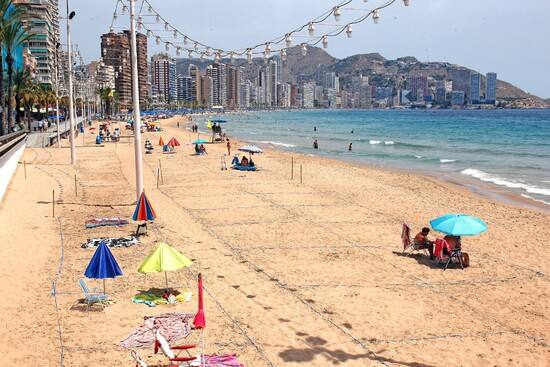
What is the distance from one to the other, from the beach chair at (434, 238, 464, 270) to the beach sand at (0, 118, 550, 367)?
315mm

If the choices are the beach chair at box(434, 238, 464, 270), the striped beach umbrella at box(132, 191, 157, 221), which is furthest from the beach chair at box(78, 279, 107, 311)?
the beach chair at box(434, 238, 464, 270)

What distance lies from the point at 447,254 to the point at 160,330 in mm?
7416

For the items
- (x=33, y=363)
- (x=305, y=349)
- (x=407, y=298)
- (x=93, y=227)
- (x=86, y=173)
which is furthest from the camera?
(x=86, y=173)

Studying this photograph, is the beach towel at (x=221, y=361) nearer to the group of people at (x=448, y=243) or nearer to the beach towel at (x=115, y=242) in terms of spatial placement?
the group of people at (x=448, y=243)

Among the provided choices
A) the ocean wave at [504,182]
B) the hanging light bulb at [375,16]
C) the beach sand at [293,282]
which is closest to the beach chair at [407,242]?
the beach sand at [293,282]

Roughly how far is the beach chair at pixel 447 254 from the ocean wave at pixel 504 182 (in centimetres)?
1632

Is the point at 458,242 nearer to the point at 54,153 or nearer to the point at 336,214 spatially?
the point at 336,214

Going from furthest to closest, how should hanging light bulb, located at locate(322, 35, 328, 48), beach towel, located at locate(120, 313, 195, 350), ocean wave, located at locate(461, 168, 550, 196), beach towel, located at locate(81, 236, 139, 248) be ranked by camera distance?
ocean wave, located at locate(461, 168, 550, 196) < hanging light bulb, located at locate(322, 35, 328, 48) < beach towel, located at locate(81, 236, 139, 248) < beach towel, located at locate(120, 313, 195, 350)

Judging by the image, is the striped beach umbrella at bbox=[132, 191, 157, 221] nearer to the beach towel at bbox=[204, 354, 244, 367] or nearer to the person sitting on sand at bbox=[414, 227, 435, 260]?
the person sitting on sand at bbox=[414, 227, 435, 260]

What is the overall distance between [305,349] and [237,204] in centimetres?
1224

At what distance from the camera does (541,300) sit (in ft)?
36.5

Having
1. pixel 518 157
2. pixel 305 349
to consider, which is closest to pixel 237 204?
pixel 305 349

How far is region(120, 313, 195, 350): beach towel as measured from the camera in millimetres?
8594

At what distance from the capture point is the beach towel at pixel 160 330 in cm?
859
